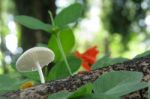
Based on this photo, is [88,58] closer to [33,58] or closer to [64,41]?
[64,41]

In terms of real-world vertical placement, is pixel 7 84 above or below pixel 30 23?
below

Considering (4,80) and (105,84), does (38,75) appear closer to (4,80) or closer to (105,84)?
(4,80)

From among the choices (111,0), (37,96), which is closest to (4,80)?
(37,96)

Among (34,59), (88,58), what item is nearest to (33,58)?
(34,59)

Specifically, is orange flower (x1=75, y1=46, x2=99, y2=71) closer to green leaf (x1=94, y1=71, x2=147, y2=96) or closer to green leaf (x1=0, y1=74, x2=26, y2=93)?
green leaf (x1=0, y1=74, x2=26, y2=93)

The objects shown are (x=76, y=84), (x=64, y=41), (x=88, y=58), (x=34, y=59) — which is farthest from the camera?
(x=88, y=58)
